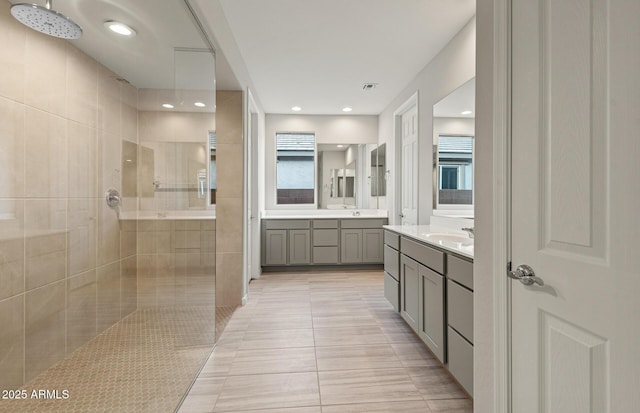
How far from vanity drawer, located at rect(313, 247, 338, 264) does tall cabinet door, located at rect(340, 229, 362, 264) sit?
11 cm

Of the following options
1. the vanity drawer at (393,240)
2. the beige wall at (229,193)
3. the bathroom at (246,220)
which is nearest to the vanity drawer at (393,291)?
the bathroom at (246,220)

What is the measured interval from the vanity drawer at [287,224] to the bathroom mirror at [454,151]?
6.98 ft

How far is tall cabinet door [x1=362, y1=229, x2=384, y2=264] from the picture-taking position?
4609 millimetres

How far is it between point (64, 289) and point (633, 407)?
2197mm

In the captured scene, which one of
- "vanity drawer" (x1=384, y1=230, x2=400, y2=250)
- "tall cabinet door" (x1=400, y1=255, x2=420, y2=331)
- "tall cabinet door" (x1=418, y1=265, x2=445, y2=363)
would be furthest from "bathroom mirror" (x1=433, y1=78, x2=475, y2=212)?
"tall cabinet door" (x1=418, y1=265, x2=445, y2=363)

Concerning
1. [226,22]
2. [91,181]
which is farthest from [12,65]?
[226,22]

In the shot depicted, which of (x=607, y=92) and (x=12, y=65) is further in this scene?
(x=12, y=65)

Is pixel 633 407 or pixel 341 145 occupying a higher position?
pixel 341 145

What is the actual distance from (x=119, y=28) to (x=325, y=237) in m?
3.55

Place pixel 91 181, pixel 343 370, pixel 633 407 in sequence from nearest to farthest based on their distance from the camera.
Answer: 1. pixel 633 407
2. pixel 91 181
3. pixel 343 370

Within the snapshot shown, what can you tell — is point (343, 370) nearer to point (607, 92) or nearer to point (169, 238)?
point (169, 238)

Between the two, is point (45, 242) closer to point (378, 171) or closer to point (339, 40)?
point (339, 40)

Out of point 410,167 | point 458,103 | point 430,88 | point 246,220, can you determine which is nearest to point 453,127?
point 458,103

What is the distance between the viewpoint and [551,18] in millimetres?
907
